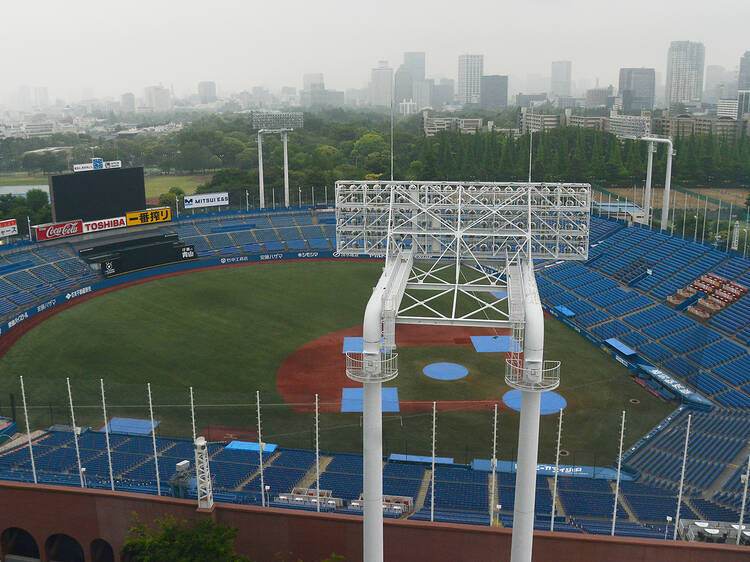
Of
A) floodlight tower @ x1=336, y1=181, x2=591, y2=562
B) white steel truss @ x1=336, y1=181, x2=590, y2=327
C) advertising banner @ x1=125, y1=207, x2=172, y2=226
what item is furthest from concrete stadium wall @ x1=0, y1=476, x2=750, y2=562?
advertising banner @ x1=125, y1=207, x2=172, y2=226

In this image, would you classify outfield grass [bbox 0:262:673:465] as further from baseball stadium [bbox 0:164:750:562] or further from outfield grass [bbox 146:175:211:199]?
outfield grass [bbox 146:175:211:199]

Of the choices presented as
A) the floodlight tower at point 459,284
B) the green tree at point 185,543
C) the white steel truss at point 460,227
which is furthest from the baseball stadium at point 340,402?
the green tree at point 185,543

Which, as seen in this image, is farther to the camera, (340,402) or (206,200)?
(206,200)

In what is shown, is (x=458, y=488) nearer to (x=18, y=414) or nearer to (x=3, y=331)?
(x=18, y=414)

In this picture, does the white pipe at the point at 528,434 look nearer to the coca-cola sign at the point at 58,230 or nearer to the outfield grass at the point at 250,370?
the outfield grass at the point at 250,370

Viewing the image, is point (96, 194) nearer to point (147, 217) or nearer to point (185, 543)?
point (147, 217)

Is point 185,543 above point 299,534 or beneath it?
above

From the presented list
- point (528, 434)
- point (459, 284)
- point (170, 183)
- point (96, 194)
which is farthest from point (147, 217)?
point (170, 183)

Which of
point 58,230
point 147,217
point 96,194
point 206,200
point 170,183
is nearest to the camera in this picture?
point 58,230
